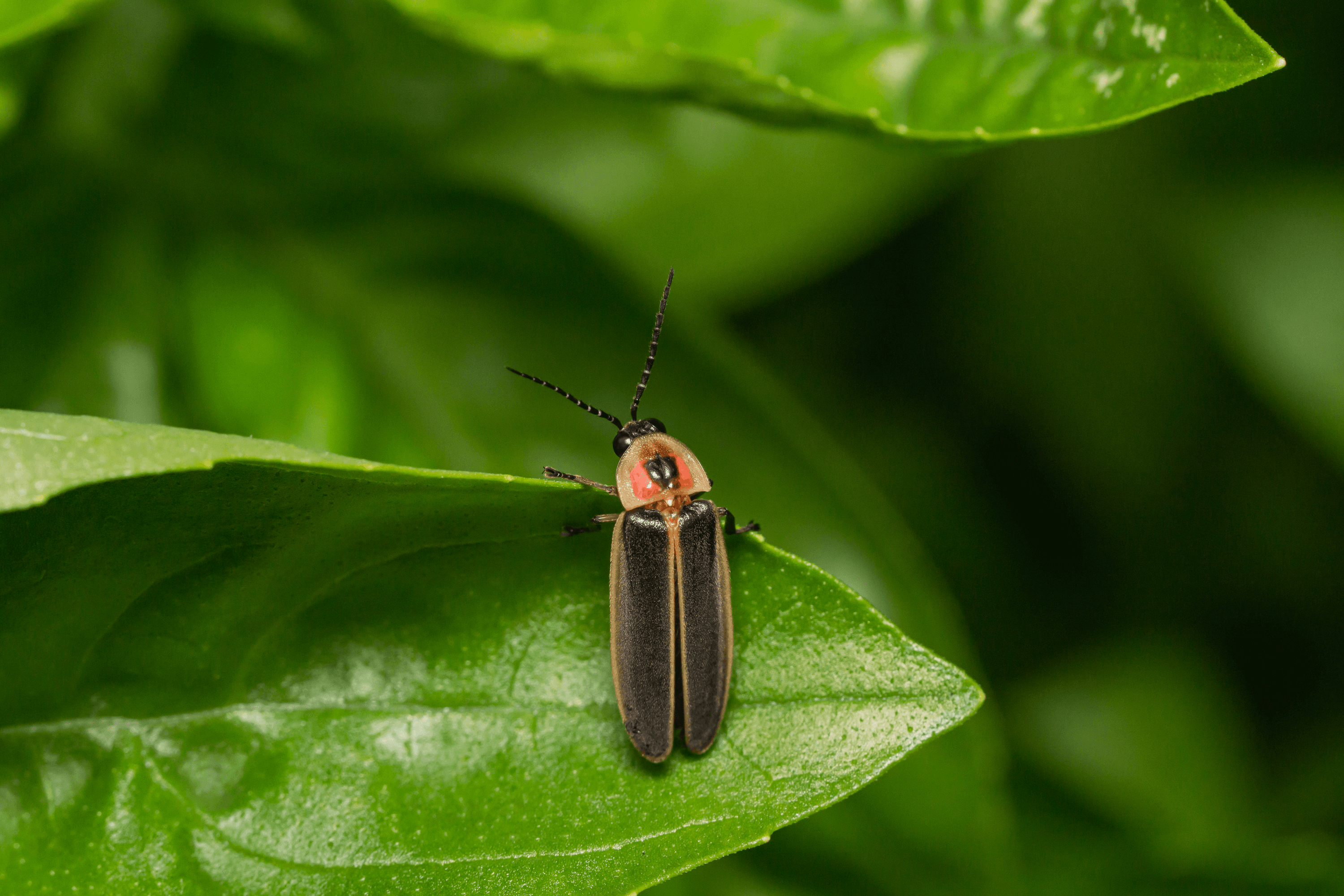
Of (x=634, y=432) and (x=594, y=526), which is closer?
(x=594, y=526)

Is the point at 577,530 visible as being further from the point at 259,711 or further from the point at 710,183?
the point at 710,183

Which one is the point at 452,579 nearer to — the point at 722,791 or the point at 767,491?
the point at 722,791

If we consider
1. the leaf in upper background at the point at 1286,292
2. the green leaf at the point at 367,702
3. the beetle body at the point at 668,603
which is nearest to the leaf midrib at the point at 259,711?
the green leaf at the point at 367,702

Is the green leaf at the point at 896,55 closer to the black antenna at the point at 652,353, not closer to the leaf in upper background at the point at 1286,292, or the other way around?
the black antenna at the point at 652,353

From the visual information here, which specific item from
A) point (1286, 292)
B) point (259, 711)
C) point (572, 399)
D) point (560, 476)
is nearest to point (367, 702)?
point (259, 711)

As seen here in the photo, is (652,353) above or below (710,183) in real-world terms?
below

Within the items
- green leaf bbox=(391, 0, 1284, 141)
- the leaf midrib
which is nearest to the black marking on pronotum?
the leaf midrib

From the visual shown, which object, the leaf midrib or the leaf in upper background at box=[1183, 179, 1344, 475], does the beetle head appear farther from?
the leaf in upper background at box=[1183, 179, 1344, 475]
